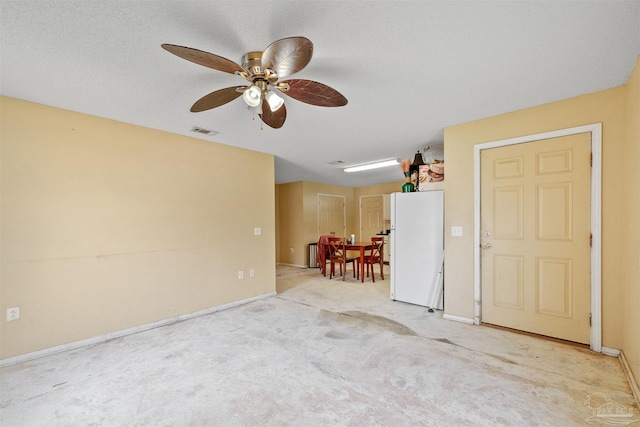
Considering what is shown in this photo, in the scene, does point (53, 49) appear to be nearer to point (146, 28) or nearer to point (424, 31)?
point (146, 28)

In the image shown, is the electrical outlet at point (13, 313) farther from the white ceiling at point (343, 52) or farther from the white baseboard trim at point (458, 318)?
the white baseboard trim at point (458, 318)

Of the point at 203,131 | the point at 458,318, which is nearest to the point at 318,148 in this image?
the point at 203,131

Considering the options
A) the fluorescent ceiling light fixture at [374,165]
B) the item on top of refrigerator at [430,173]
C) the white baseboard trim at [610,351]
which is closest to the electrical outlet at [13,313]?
the item on top of refrigerator at [430,173]

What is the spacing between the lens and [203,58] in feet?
4.81

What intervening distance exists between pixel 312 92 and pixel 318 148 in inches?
88.5

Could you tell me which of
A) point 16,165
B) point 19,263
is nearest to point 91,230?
point 19,263

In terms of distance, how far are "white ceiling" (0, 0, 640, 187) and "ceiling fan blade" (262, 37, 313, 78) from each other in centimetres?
20

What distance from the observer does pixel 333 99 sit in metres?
1.91

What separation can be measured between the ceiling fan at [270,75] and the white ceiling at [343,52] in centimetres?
18

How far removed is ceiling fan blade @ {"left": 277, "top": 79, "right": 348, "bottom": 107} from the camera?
5.81ft

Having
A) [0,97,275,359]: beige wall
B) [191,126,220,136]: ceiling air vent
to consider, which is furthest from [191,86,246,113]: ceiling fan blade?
[0,97,275,359]: beige wall

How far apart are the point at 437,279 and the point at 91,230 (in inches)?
162

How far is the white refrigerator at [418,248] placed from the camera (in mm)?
3576

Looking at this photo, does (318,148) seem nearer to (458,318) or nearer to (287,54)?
(287,54)
